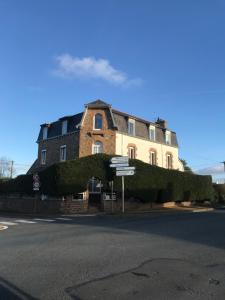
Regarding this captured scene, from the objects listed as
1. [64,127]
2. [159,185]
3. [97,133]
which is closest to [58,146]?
[64,127]

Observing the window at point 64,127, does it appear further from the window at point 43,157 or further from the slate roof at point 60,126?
the window at point 43,157

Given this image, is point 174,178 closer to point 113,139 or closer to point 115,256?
point 113,139

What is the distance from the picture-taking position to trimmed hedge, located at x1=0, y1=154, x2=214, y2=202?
102 ft

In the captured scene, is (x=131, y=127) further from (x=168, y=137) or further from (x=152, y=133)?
(x=168, y=137)

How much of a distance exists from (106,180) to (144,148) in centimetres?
1331

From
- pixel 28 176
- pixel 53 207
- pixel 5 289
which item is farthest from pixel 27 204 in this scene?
pixel 5 289

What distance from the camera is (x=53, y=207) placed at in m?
32.3

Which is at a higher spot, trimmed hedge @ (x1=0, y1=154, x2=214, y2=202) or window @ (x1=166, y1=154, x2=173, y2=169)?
window @ (x1=166, y1=154, x2=173, y2=169)

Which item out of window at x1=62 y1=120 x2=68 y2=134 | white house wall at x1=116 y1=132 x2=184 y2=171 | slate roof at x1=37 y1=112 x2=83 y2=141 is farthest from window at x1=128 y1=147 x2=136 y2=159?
window at x1=62 y1=120 x2=68 y2=134

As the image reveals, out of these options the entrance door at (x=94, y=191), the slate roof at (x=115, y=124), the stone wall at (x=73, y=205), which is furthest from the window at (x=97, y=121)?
the stone wall at (x=73, y=205)

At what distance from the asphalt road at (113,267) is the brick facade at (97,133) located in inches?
1038

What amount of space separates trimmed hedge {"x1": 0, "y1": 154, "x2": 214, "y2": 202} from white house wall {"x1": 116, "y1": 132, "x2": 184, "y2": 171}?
700 centimetres

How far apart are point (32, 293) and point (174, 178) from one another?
3092 centimetres

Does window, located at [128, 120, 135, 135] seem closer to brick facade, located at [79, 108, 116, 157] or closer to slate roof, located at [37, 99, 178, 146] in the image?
slate roof, located at [37, 99, 178, 146]
